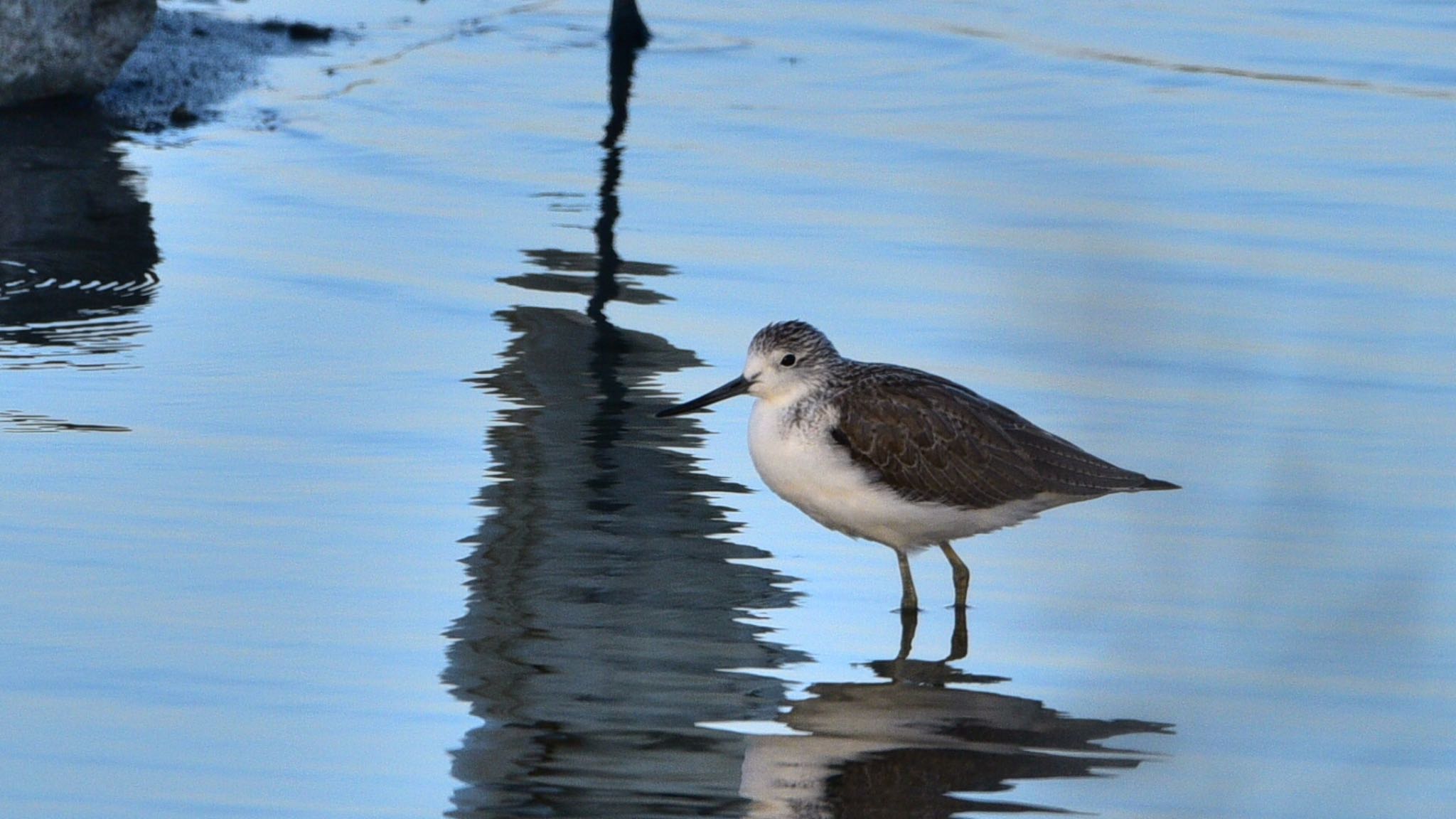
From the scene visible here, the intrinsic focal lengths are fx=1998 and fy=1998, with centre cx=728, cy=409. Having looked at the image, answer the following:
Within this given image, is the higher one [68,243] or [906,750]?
[68,243]

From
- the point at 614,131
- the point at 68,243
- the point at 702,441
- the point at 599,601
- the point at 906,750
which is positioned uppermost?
the point at 614,131

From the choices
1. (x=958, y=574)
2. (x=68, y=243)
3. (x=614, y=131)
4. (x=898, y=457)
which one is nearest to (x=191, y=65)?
(x=614, y=131)

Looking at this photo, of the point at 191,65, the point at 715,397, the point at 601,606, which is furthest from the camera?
the point at 191,65

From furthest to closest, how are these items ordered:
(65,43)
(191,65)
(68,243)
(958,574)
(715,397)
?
(191,65) → (65,43) → (68,243) → (715,397) → (958,574)

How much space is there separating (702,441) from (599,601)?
160 centimetres

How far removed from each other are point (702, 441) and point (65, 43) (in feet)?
18.5

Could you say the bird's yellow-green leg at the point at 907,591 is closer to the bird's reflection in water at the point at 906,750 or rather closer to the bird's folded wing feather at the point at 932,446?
the bird's folded wing feather at the point at 932,446

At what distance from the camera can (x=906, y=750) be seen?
14.0ft

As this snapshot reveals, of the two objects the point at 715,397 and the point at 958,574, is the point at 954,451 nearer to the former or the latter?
the point at 958,574

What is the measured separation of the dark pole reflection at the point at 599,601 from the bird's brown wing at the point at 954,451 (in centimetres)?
46

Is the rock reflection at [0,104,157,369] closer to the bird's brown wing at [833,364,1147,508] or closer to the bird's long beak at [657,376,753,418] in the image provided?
the bird's long beak at [657,376,753,418]

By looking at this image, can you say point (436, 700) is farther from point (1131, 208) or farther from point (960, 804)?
point (1131, 208)

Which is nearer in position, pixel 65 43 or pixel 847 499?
pixel 847 499

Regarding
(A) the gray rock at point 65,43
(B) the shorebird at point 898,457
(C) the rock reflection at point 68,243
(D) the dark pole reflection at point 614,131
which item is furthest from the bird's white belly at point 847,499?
(A) the gray rock at point 65,43
